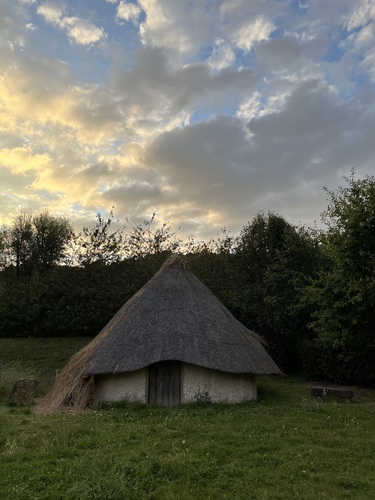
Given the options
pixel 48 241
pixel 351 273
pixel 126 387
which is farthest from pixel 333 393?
pixel 48 241

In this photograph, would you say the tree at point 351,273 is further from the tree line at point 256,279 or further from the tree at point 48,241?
the tree at point 48,241

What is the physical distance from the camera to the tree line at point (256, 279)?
642 inches

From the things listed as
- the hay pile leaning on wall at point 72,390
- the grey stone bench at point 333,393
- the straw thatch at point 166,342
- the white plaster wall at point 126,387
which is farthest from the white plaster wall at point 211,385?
the hay pile leaning on wall at point 72,390

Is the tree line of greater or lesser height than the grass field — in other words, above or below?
above

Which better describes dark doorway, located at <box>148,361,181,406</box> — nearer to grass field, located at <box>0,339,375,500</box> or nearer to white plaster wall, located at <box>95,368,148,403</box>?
white plaster wall, located at <box>95,368,148,403</box>

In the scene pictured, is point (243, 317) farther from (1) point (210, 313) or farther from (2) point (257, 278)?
(1) point (210, 313)

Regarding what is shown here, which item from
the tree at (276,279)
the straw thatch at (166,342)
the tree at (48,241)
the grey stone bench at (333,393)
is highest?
the tree at (48,241)

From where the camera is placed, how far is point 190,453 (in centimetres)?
891

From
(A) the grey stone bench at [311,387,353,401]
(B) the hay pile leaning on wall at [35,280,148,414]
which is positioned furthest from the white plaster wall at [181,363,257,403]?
(B) the hay pile leaning on wall at [35,280,148,414]

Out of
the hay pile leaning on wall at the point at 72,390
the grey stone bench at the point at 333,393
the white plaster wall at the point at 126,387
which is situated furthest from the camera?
the grey stone bench at the point at 333,393

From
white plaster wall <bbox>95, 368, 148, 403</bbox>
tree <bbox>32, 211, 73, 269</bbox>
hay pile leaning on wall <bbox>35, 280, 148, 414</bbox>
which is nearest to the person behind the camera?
hay pile leaning on wall <bbox>35, 280, 148, 414</bbox>

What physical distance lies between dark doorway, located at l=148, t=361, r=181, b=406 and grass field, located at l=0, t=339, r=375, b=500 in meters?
1.23

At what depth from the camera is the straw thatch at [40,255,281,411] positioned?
1507cm

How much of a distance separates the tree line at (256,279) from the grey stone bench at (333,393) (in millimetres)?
1606
